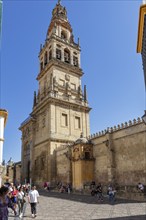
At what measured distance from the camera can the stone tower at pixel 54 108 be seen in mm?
29375

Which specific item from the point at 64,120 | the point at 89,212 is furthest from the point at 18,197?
the point at 64,120

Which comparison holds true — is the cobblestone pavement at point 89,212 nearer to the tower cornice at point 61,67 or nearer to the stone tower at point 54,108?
the stone tower at point 54,108

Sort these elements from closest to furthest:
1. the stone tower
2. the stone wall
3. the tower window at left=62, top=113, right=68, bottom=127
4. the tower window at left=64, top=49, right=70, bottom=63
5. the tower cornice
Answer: the stone wall, the stone tower, the tower window at left=62, top=113, right=68, bottom=127, the tower cornice, the tower window at left=64, top=49, right=70, bottom=63

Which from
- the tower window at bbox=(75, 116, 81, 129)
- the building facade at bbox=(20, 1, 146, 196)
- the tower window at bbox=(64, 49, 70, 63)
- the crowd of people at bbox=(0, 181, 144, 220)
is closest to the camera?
the crowd of people at bbox=(0, 181, 144, 220)

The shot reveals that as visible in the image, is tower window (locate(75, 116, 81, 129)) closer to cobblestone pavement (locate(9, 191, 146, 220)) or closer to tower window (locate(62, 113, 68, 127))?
tower window (locate(62, 113, 68, 127))

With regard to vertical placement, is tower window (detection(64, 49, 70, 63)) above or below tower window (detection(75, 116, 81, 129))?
above

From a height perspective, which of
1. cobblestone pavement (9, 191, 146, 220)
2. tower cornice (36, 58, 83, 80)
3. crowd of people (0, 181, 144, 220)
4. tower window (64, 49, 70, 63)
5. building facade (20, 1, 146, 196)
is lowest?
cobblestone pavement (9, 191, 146, 220)

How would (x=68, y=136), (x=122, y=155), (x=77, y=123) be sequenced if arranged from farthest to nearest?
(x=77, y=123), (x=68, y=136), (x=122, y=155)

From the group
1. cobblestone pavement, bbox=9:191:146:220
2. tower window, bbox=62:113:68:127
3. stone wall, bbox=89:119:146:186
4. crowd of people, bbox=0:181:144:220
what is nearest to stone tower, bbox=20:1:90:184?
tower window, bbox=62:113:68:127

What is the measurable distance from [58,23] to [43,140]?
20.8 meters

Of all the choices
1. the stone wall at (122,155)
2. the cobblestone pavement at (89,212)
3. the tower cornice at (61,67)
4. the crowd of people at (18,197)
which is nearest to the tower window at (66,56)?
the tower cornice at (61,67)

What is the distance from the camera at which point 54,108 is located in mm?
30062

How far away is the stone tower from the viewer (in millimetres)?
29375

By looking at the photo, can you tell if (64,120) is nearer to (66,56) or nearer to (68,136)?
(68,136)
